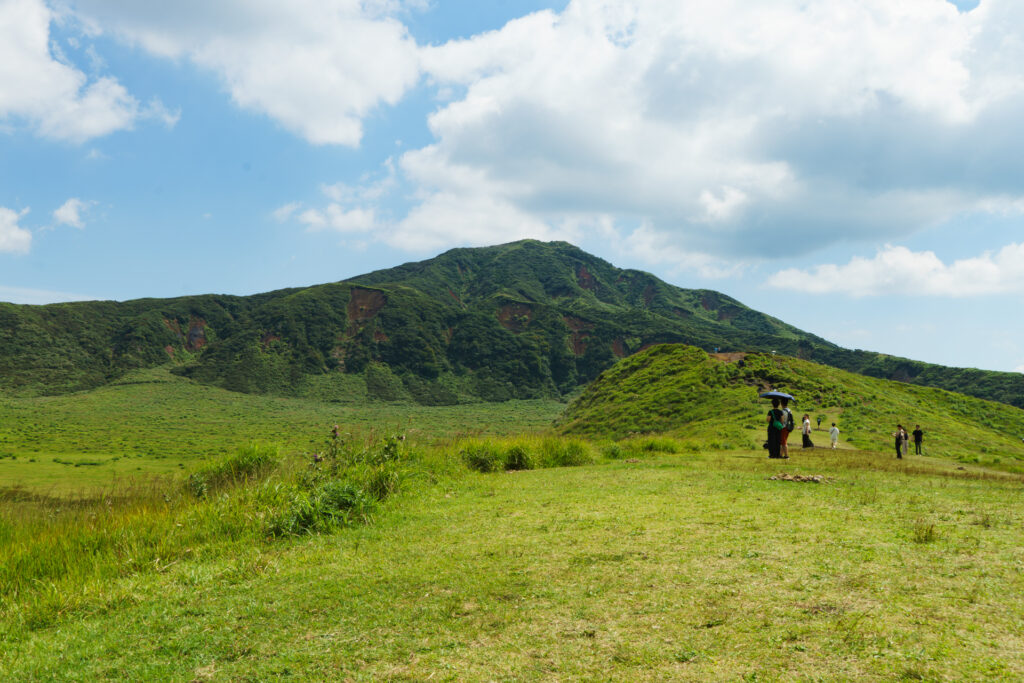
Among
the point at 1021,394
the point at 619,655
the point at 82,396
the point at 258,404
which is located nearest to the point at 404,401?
the point at 258,404

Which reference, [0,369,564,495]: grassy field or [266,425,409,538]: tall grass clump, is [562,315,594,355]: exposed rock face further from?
[266,425,409,538]: tall grass clump

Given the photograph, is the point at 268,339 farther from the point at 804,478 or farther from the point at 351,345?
the point at 804,478

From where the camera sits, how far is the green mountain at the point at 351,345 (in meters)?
118

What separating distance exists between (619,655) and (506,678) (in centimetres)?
91

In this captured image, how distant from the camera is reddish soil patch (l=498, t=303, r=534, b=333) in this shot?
165375 mm

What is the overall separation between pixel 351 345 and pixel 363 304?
62.1 feet

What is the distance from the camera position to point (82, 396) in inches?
3873

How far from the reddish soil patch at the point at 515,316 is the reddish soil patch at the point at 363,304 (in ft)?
113

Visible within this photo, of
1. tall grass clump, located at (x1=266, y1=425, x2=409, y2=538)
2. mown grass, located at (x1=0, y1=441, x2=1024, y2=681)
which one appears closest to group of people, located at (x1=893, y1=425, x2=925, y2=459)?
mown grass, located at (x1=0, y1=441, x2=1024, y2=681)

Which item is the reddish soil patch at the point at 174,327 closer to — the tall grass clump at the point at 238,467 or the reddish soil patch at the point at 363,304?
the reddish soil patch at the point at 363,304

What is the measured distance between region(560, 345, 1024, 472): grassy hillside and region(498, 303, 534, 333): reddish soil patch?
4432 inches

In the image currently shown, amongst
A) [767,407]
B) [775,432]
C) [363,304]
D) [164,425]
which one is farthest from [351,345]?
[775,432]

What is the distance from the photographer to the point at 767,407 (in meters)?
31.5

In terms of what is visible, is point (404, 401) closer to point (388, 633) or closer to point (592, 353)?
point (592, 353)
